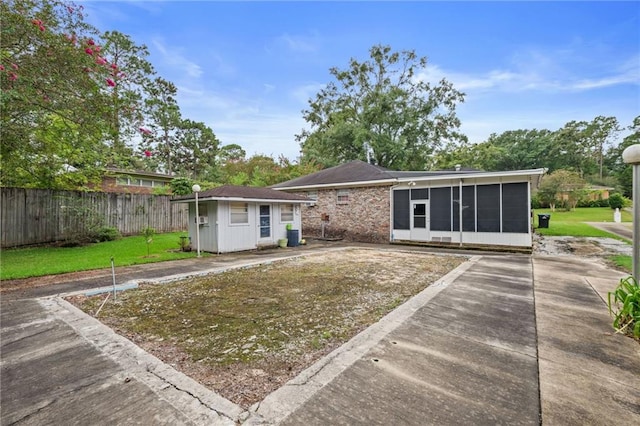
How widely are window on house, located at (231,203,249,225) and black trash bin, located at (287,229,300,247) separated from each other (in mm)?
2149

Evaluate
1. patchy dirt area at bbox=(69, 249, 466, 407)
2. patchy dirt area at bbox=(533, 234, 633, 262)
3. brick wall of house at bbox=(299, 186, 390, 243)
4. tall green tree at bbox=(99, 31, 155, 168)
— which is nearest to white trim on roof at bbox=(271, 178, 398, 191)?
brick wall of house at bbox=(299, 186, 390, 243)

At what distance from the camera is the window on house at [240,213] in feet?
34.1

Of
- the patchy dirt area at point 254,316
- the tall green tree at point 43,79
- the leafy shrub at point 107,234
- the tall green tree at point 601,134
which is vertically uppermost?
the tall green tree at point 601,134

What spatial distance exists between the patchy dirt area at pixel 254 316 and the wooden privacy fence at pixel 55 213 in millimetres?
8471

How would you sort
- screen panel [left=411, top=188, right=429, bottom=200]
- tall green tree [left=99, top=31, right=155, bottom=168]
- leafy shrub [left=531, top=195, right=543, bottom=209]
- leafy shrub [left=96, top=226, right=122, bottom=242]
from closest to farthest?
tall green tree [left=99, top=31, right=155, bottom=168], leafy shrub [left=96, top=226, right=122, bottom=242], screen panel [left=411, top=188, right=429, bottom=200], leafy shrub [left=531, top=195, right=543, bottom=209]

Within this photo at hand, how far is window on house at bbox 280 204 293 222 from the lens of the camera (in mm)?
12219

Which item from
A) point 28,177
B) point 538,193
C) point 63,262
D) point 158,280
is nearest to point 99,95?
point 63,262

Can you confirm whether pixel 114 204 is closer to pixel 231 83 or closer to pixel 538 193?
pixel 231 83

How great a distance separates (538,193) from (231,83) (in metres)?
33.5

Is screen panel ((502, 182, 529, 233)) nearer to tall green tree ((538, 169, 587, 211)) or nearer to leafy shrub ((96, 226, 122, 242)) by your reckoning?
leafy shrub ((96, 226, 122, 242))

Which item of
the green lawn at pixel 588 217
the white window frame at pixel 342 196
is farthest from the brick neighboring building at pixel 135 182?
the green lawn at pixel 588 217

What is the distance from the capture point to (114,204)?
514 inches

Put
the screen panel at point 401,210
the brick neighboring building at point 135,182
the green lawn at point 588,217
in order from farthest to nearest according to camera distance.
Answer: the green lawn at point 588,217
the brick neighboring building at point 135,182
the screen panel at point 401,210

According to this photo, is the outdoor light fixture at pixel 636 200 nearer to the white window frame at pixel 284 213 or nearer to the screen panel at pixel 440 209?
the screen panel at pixel 440 209
